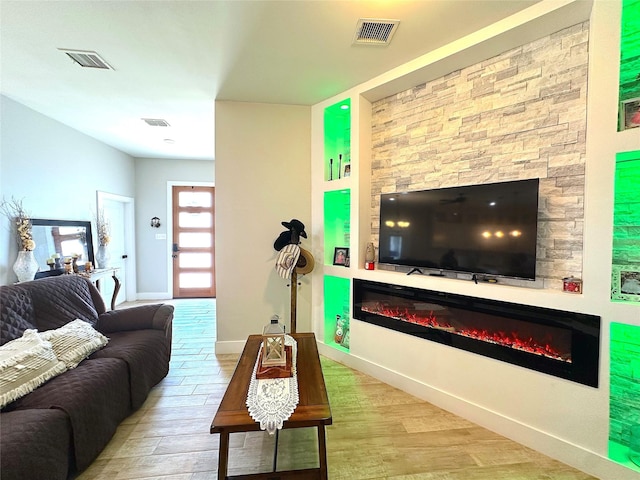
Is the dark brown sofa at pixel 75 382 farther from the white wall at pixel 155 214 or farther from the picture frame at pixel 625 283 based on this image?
the white wall at pixel 155 214

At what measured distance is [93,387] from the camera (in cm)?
189

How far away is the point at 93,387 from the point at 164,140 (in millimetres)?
4000

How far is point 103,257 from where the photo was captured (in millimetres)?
4707

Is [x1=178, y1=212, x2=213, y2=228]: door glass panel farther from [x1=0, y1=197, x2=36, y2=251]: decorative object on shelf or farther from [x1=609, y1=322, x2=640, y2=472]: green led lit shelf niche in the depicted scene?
[x1=609, y1=322, x2=640, y2=472]: green led lit shelf niche

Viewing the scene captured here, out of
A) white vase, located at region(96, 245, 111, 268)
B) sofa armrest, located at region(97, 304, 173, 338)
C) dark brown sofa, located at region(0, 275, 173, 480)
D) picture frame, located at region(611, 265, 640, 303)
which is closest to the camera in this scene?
dark brown sofa, located at region(0, 275, 173, 480)

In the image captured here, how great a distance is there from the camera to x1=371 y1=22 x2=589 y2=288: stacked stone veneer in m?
1.97

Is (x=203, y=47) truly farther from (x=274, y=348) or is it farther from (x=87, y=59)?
(x=274, y=348)

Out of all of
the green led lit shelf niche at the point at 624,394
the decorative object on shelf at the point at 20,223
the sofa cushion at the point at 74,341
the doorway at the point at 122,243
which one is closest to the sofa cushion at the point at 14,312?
the sofa cushion at the point at 74,341

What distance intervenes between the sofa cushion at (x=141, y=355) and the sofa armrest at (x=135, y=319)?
6cm

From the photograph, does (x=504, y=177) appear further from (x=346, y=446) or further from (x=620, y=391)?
(x=346, y=446)

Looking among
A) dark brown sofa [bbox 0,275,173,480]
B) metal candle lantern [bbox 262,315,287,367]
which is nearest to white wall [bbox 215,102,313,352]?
dark brown sofa [bbox 0,275,173,480]

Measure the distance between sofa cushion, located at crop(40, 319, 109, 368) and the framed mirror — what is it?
1.78 m

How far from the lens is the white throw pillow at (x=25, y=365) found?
1.68 meters

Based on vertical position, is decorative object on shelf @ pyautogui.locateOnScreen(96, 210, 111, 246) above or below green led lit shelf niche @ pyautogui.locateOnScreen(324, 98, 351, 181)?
below
